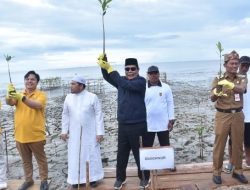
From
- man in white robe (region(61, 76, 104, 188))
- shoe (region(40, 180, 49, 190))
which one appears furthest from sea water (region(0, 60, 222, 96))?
shoe (region(40, 180, 49, 190))

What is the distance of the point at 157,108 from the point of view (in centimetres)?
603

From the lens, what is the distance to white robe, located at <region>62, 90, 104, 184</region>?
5.46 metres

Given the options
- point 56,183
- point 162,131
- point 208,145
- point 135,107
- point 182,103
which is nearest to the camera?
point 135,107

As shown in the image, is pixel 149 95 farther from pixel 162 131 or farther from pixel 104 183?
pixel 104 183

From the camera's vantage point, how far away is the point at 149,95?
6.05 metres

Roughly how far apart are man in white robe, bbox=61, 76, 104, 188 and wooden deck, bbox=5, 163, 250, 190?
33cm

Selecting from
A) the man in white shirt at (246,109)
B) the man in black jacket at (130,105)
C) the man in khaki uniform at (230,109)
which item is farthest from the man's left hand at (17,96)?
the man in white shirt at (246,109)

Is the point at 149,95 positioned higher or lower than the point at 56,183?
higher

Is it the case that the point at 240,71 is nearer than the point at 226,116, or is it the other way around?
the point at 226,116

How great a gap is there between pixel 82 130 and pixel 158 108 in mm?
1364

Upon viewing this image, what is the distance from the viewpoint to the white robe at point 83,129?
215 inches

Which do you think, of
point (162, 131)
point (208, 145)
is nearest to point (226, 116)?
point (162, 131)

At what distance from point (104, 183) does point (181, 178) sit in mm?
1227

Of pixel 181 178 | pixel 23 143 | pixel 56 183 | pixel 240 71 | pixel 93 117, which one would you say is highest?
pixel 240 71
